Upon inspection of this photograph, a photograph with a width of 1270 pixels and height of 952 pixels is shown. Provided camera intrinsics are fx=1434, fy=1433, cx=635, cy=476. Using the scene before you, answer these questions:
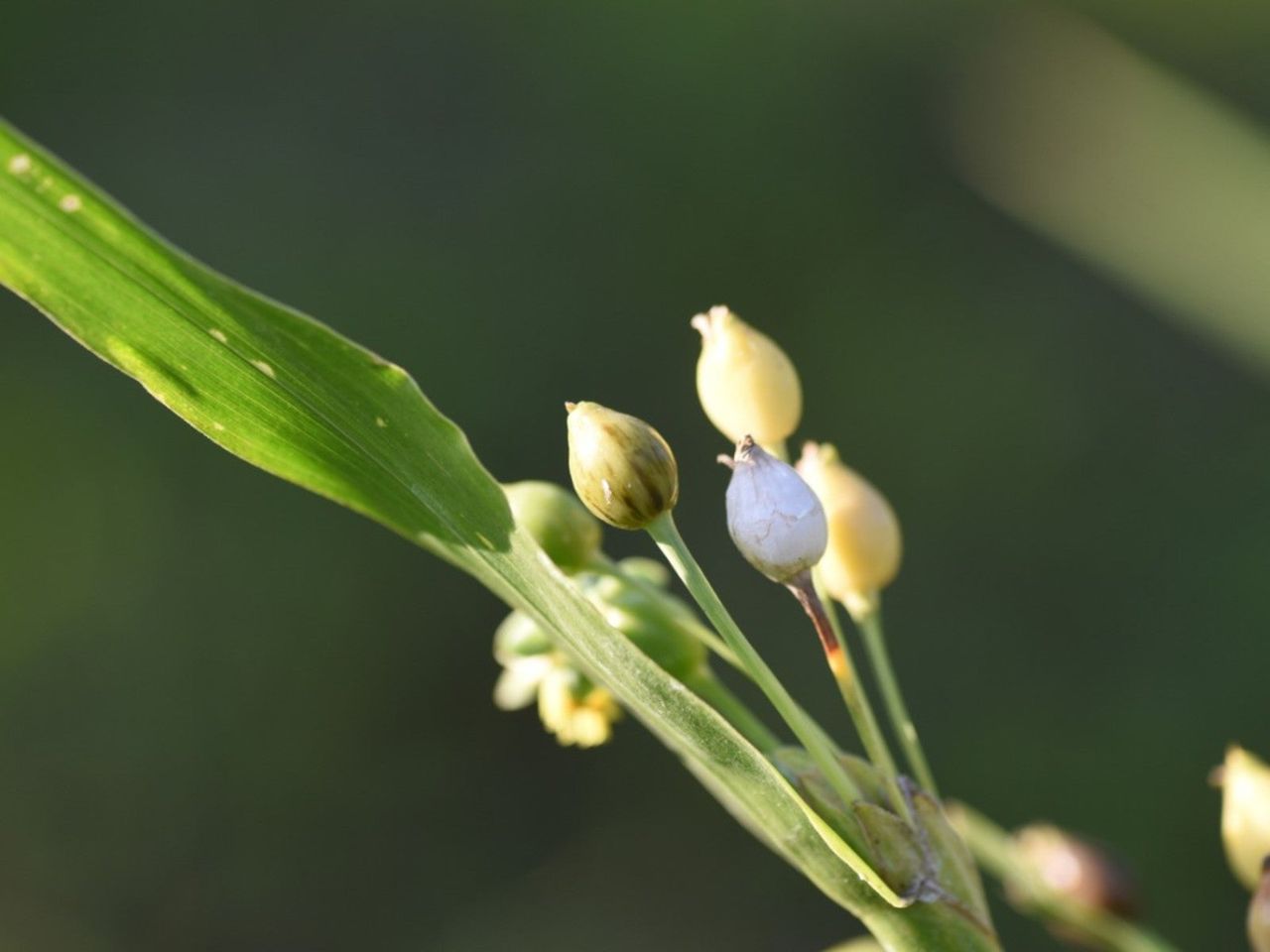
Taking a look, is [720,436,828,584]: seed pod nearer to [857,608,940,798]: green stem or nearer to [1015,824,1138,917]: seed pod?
[857,608,940,798]: green stem

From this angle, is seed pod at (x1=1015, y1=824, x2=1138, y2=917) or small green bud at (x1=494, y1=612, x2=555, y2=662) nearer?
small green bud at (x1=494, y1=612, x2=555, y2=662)

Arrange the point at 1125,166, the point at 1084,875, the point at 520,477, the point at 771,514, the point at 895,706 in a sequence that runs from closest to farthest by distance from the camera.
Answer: the point at 771,514
the point at 895,706
the point at 1084,875
the point at 520,477
the point at 1125,166

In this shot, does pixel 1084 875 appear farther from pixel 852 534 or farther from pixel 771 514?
pixel 771 514

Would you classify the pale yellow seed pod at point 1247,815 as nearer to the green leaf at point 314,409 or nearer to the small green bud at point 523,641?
the green leaf at point 314,409

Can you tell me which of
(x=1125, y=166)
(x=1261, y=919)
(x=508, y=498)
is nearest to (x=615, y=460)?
(x=508, y=498)

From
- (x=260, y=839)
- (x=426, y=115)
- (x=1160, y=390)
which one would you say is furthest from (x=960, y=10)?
(x=260, y=839)

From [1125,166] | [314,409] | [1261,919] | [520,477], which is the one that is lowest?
[314,409]

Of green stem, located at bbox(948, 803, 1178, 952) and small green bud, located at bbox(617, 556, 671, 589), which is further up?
green stem, located at bbox(948, 803, 1178, 952)

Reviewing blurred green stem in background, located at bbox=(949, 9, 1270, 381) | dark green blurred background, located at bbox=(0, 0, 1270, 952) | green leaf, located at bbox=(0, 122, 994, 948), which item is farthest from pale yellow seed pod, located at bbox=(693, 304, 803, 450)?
blurred green stem in background, located at bbox=(949, 9, 1270, 381)
